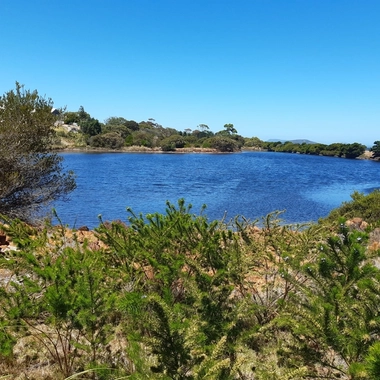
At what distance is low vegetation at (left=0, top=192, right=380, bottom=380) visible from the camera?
1.83 metres

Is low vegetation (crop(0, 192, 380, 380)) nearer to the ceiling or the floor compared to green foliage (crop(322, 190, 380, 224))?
nearer to the ceiling

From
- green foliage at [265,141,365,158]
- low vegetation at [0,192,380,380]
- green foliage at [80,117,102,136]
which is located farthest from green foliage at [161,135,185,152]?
low vegetation at [0,192,380,380]

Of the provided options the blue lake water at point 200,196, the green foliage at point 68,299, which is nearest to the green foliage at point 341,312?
the green foliage at point 68,299

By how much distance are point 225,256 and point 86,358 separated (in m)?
1.50

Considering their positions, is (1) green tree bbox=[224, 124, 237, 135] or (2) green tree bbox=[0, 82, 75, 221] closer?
(2) green tree bbox=[0, 82, 75, 221]

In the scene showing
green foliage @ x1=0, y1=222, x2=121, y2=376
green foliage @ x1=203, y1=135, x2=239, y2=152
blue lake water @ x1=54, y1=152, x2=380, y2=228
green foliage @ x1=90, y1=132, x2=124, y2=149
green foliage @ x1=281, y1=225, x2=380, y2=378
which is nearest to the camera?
green foliage @ x1=281, y1=225, x2=380, y2=378

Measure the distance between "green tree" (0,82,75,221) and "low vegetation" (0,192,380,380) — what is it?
8240 millimetres

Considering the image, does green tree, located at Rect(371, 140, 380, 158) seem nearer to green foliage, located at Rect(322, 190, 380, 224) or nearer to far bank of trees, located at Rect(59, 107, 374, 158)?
far bank of trees, located at Rect(59, 107, 374, 158)

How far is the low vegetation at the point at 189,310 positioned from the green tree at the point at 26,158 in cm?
824

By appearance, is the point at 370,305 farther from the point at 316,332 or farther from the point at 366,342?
the point at 316,332

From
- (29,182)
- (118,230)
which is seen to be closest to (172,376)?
(118,230)

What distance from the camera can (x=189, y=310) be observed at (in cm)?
249

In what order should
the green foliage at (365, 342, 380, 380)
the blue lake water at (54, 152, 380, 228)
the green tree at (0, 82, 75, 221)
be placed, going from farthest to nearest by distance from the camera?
1. the blue lake water at (54, 152, 380, 228)
2. the green tree at (0, 82, 75, 221)
3. the green foliage at (365, 342, 380, 380)

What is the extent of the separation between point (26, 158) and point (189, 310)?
1058cm
